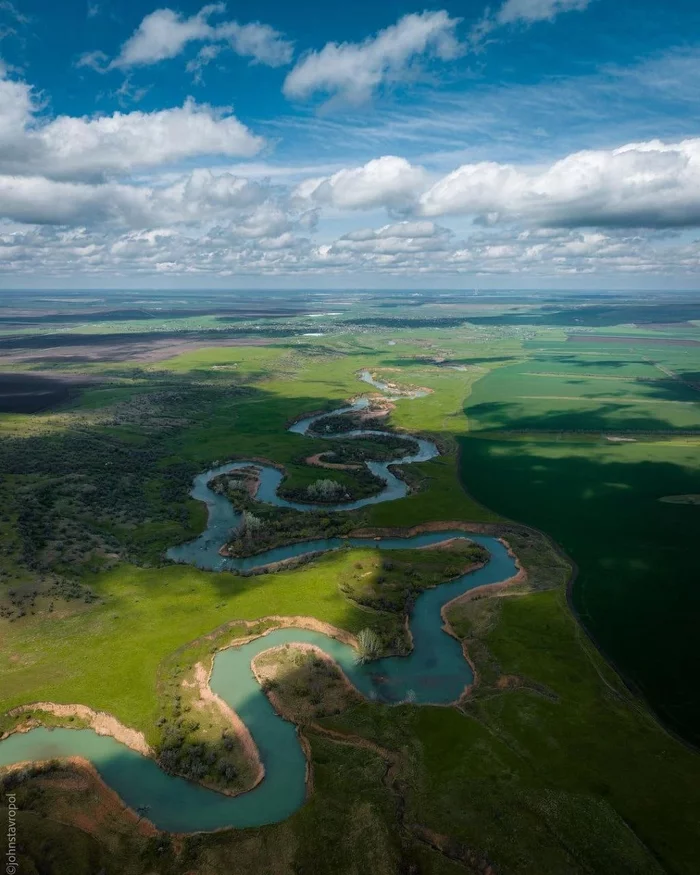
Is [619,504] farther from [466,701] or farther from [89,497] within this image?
[89,497]

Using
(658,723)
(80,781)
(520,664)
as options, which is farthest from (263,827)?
(658,723)

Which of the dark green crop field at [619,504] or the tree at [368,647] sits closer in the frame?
the tree at [368,647]

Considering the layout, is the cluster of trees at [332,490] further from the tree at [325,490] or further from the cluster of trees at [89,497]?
the cluster of trees at [89,497]

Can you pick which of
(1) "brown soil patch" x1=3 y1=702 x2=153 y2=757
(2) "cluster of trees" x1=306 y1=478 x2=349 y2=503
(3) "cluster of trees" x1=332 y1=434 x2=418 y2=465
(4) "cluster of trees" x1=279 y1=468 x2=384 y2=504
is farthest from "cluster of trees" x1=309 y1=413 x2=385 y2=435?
(1) "brown soil patch" x1=3 y1=702 x2=153 y2=757

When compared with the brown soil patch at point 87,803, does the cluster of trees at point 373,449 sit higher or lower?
higher

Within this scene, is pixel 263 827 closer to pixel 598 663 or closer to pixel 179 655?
pixel 179 655

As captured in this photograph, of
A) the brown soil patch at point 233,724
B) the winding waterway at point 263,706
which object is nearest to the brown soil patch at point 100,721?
the winding waterway at point 263,706

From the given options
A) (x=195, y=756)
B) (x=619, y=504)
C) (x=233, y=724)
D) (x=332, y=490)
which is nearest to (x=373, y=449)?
(x=332, y=490)

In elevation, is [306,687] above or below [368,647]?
below

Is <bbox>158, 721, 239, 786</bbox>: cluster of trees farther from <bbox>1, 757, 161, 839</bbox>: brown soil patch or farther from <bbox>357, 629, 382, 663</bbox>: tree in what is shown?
<bbox>357, 629, 382, 663</bbox>: tree
